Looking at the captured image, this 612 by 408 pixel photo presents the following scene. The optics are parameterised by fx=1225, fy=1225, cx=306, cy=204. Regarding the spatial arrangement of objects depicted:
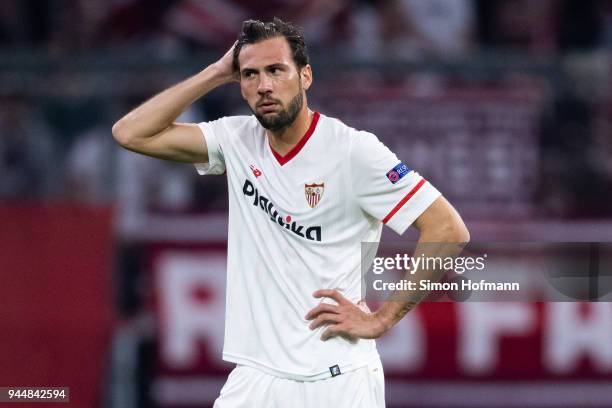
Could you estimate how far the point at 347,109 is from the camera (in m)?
8.02

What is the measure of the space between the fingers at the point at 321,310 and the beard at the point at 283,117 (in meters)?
0.73

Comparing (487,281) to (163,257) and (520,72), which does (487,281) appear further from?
(163,257)

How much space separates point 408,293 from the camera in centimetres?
494

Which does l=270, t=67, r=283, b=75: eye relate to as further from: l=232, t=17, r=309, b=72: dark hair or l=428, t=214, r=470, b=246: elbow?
l=428, t=214, r=470, b=246: elbow

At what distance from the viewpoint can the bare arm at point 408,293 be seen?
4.84 meters

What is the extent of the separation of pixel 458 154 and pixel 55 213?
262 centimetres

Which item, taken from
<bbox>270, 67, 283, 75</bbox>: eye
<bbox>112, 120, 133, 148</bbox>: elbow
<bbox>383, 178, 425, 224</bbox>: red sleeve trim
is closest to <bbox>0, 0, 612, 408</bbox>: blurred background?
<bbox>112, 120, 133, 148</bbox>: elbow

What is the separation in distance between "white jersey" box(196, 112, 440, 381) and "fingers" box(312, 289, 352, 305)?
0.13ft

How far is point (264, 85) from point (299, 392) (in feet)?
4.02

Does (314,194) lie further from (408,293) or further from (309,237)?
(408,293)

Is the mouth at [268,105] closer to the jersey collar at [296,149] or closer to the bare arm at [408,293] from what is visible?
the jersey collar at [296,149]

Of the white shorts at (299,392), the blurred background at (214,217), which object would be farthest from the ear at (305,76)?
the blurred background at (214,217)

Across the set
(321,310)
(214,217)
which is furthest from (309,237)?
(214,217)

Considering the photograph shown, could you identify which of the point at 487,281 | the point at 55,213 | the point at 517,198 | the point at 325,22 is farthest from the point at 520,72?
the point at 55,213
